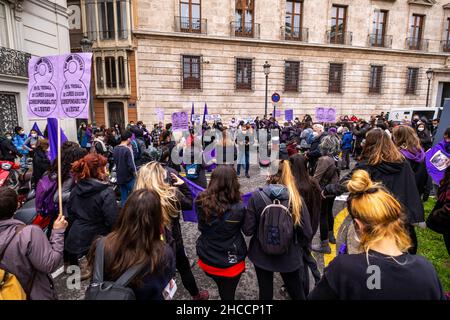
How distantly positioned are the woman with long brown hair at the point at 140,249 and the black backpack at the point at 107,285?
3 centimetres

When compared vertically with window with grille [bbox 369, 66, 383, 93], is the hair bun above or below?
below

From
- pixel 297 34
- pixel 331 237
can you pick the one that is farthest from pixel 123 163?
pixel 297 34

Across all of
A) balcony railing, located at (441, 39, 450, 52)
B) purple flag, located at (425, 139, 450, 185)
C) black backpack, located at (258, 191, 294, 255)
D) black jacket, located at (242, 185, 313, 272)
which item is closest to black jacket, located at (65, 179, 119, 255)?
black jacket, located at (242, 185, 313, 272)

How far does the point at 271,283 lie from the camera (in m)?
2.75

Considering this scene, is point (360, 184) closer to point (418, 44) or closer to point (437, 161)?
point (437, 161)

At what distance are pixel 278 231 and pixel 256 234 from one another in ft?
0.88

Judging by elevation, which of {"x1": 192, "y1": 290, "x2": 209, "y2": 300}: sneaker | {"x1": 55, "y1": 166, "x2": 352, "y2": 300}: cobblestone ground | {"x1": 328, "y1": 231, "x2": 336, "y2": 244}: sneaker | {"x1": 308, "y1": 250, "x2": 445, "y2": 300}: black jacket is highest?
{"x1": 308, "y1": 250, "x2": 445, "y2": 300}: black jacket

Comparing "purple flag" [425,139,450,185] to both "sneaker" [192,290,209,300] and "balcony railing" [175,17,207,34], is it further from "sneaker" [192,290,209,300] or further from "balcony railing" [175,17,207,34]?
"balcony railing" [175,17,207,34]

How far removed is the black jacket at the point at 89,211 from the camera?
9.81 ft

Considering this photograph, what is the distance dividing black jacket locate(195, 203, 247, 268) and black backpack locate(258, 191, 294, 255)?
252 millimetres

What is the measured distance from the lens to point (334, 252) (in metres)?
4.38

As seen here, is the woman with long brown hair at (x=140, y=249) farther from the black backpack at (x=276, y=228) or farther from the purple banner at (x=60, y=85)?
the purple banner at (x=60, y=85)

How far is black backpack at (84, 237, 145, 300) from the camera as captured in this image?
1518 millimetres
